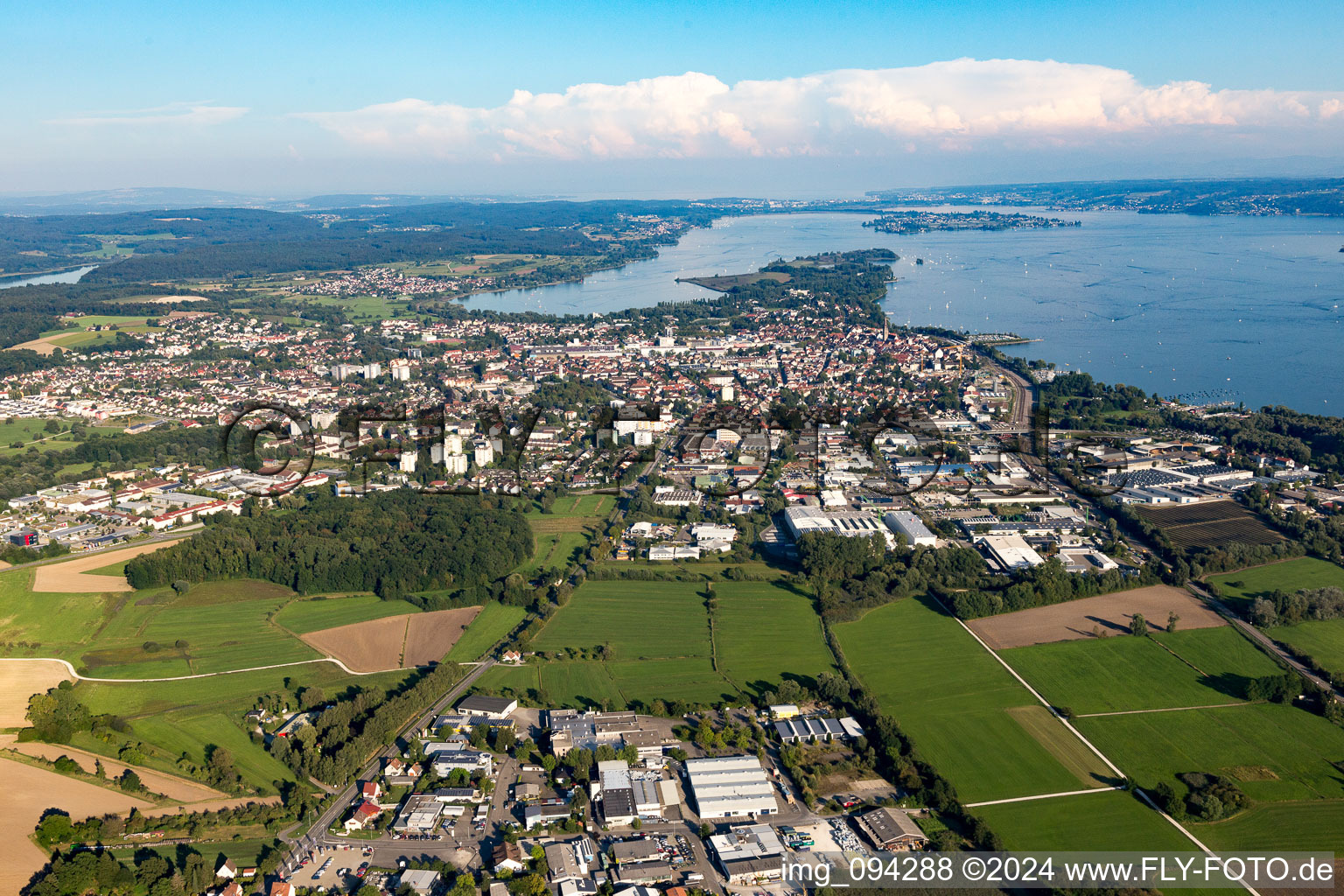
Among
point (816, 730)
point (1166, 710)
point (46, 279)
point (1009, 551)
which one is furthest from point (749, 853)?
point (46, 279)

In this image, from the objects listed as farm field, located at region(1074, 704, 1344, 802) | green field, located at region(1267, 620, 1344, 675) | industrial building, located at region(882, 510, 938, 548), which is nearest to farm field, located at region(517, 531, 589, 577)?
industrial building, located at region(882, 510, 938, 548)

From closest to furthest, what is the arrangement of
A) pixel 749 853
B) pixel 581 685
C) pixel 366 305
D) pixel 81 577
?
pixel 749 853, pixel 581 685, pixel 81 577, pixel 366 305

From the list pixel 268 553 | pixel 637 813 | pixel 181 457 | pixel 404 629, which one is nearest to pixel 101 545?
pixel 268 553

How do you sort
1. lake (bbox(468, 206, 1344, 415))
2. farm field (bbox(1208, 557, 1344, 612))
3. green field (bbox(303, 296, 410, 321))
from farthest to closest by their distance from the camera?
green field (bbox(303, 296, 410, 321)), lake (bbox(468, 206, 1344, 415)), farm field (bbox(1208, 557, 1344, 612))

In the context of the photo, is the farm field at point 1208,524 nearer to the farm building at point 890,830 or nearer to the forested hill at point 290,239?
the farm building at point 890,830

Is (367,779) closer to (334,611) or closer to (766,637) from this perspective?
(334,611)

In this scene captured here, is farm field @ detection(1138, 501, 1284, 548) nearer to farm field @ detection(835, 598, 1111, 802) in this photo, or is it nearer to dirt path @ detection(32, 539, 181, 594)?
farm field @ detection(835, 598, 1111, 802)
